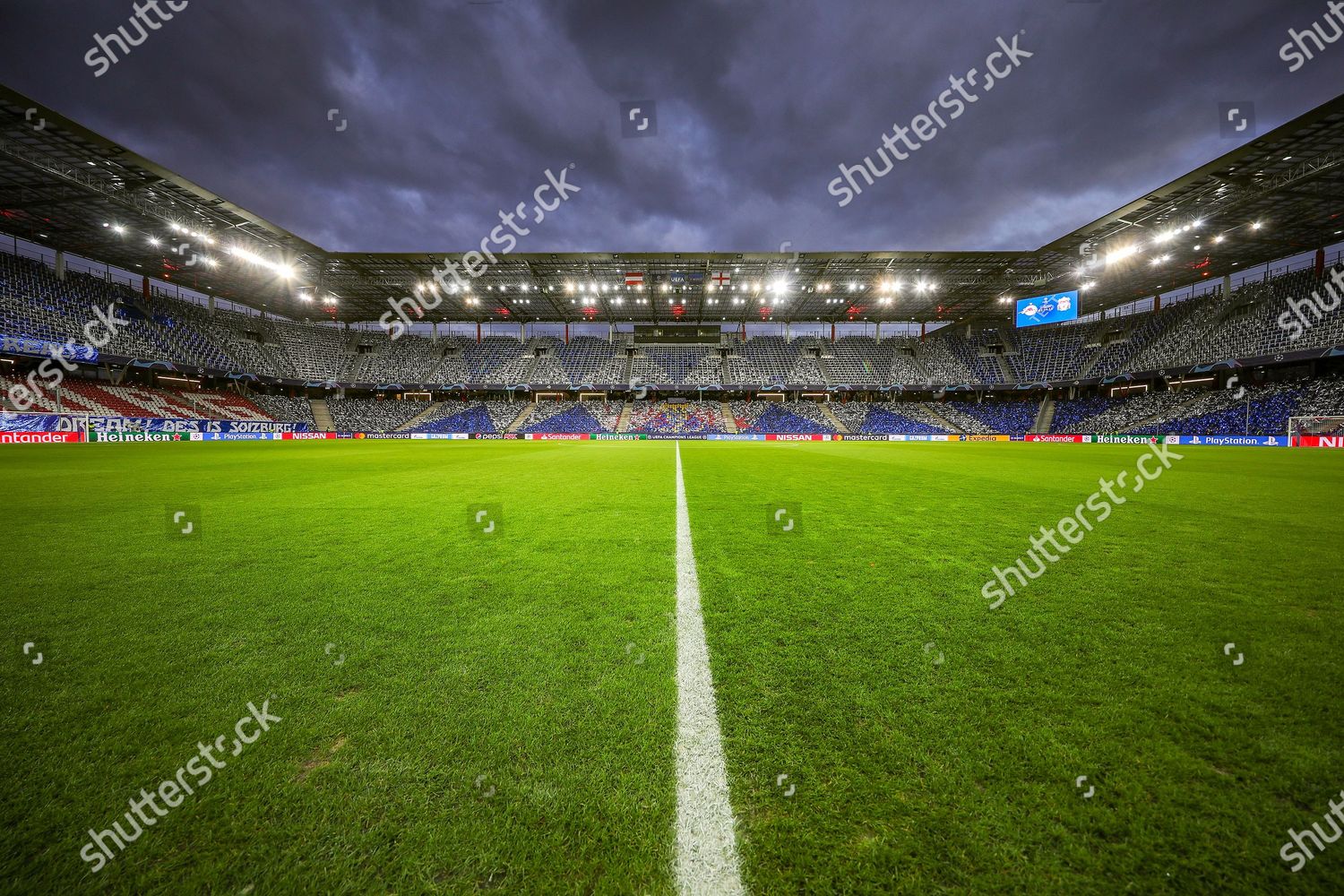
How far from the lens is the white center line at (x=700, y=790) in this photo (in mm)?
1337

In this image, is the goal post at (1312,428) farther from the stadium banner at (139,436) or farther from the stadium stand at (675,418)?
the stadium banner at (139,436)

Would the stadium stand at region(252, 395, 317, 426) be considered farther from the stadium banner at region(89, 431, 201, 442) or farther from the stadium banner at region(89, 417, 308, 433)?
the stadium banner at region(89, 431, 201, 442)

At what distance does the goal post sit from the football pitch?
3521 cm

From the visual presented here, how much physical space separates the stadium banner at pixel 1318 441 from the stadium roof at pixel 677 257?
13.4m

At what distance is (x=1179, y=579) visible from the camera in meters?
3.67

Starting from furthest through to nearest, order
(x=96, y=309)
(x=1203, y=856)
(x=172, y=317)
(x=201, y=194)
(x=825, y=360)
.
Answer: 1. (x=825, y=360)
2. (x=172, y=317)
3. (x=96, y=309)
4. (x=201, y=194)
5. (x=1203, y=856)

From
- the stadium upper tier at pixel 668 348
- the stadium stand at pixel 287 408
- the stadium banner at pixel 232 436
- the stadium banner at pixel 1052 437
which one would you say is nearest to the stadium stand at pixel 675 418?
the stadium upper tier at pixel 668 348

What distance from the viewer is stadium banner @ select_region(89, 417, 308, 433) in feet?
93.0

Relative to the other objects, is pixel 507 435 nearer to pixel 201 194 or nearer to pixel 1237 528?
pixel 201 194

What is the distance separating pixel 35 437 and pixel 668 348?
4767 centimetres

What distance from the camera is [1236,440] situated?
29.0m

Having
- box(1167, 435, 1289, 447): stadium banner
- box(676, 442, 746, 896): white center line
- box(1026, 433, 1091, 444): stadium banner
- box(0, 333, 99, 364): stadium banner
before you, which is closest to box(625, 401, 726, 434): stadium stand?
box(1026, 433, 1091, 444): stadium banner

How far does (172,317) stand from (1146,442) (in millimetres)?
76404

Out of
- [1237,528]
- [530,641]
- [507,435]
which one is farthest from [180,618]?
[507,435]
